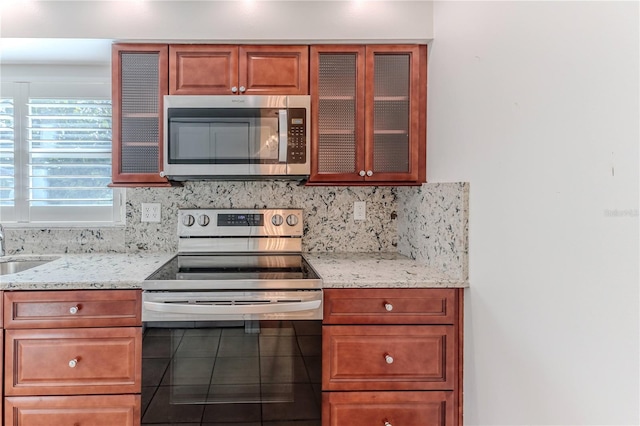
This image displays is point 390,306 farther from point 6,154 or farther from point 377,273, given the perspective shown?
point 6,154

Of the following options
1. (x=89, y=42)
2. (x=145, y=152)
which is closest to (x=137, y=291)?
(x=145, y=152)

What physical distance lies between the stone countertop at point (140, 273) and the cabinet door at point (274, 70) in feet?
2.97

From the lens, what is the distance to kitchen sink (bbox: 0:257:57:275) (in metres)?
2.07

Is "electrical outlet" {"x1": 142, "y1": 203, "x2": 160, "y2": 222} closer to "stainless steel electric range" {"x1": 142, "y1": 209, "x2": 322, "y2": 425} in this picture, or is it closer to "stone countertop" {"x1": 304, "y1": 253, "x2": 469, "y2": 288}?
"stainless steel electric range" {"x1": 142, "y1": 209, "x2": 322, "y2": 425}

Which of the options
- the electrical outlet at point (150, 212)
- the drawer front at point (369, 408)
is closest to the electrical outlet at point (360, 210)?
the drawer front at point (369, 408)

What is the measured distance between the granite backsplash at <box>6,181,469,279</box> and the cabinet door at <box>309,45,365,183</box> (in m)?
0.34

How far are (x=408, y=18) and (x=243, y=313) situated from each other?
161 centimetres

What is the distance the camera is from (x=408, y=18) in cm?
193

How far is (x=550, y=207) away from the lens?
41.3 inches

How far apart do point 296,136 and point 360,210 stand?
663mm

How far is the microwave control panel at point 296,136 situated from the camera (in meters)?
1.91

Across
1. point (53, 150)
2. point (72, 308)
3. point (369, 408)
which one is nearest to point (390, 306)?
point (369, 408)

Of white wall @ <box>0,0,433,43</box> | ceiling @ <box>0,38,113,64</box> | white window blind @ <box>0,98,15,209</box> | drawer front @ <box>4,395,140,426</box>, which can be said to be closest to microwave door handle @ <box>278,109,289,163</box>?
white wall @ <box>0,0,433,43</box>

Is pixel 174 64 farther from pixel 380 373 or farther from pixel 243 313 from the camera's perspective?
pixel 380 373
